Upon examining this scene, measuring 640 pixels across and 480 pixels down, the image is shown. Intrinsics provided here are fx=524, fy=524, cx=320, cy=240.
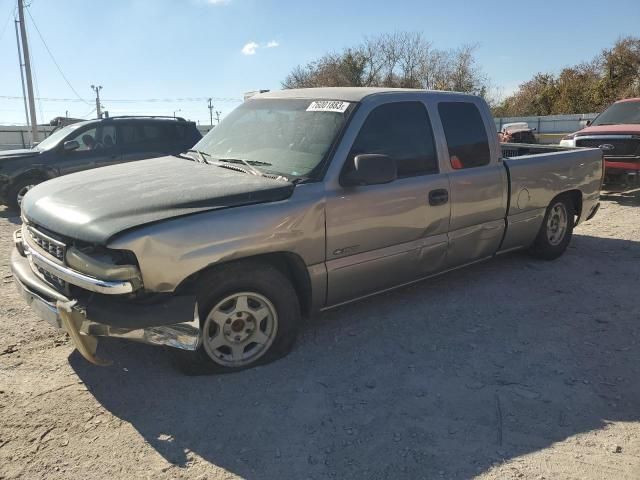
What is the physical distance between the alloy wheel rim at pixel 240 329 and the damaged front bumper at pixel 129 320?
0.25 m

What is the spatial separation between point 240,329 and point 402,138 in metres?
2.03

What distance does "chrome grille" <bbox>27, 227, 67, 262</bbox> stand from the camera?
10.5ft

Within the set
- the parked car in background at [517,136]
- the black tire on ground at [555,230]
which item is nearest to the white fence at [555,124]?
the parked car in background at [517,136]

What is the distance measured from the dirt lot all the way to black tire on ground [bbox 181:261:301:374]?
0.11m

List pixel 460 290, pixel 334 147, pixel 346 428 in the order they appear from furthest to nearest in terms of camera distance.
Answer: pixel 460 290
pixel 334 147
pixel 346 428

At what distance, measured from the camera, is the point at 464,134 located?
479 centimetres

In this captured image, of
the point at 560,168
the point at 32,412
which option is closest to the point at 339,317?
the point at 32,412

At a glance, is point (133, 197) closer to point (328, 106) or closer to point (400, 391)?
point (328, 106)

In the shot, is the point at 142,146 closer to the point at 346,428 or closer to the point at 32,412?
the point at 32,412

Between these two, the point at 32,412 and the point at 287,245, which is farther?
the point at 287,245

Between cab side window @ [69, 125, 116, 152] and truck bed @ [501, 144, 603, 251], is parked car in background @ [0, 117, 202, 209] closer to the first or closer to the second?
cab side window @ [69, 125, 116, 152]

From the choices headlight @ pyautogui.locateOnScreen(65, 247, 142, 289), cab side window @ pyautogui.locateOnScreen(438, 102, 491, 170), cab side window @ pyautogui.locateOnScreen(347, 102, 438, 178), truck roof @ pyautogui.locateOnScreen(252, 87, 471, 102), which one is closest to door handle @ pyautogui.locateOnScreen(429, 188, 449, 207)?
cab side window @ pyautogui.locateOnScreen(347, 102, 438, 178)

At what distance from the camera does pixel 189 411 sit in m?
3.11

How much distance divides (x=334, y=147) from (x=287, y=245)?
2.78 feet
